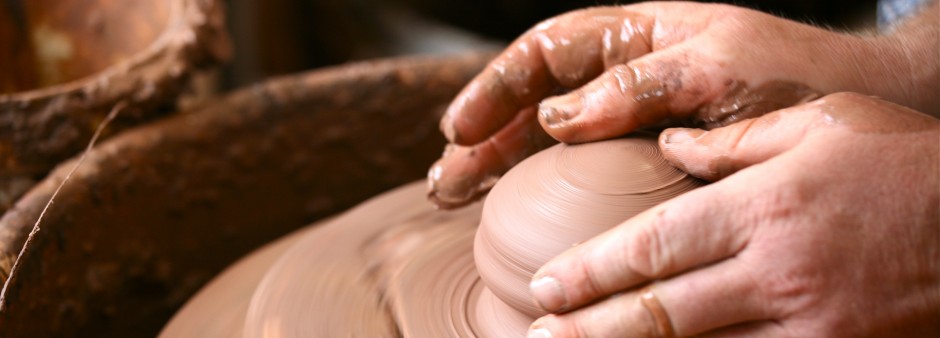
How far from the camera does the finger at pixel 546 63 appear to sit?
3.75 feet

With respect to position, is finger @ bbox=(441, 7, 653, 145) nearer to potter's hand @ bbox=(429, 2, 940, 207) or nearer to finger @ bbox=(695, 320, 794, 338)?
potter's hand @ bbox=(429, 2, 940, 207)

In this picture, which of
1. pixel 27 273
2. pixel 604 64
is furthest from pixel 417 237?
pixel 27 273

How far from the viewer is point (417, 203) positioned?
58.8 inches

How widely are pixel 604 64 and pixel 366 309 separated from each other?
521 mm

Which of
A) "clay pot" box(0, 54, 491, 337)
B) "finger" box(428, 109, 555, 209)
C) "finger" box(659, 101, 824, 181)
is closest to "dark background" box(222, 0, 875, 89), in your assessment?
"clay pot" box(0, 54, 491, 337)

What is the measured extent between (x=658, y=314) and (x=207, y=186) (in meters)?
1.21

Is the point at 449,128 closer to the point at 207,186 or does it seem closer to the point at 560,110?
the point at 560,110

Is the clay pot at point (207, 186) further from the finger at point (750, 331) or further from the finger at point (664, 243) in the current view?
the finger at point (750, 331)

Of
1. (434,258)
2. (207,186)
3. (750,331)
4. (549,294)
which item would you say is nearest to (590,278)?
(549,294)

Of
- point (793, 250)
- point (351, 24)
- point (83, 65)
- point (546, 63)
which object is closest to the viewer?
point (793, 250)

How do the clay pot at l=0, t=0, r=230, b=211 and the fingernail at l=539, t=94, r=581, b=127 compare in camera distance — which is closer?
the fingernail at l=539, t=94, r=581, b=127

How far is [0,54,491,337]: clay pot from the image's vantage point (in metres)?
1.26

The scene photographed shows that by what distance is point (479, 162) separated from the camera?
1.30 metres

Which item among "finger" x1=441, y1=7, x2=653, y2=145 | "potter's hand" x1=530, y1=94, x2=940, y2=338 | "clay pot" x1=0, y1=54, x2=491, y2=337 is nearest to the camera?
"potter's hand" x1=530, y1=94, x2=940, y2=338
